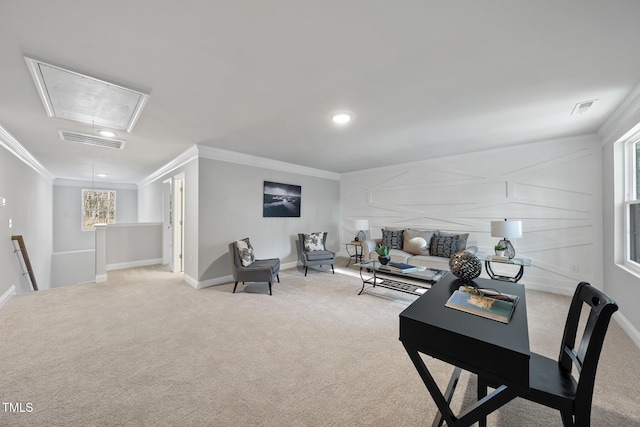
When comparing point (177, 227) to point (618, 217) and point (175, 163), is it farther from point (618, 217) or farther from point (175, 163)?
point (618, 217)

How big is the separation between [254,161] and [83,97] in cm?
271

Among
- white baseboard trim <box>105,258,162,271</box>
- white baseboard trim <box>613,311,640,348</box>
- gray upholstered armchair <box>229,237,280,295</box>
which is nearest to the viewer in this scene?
white baseboard trim <box>613,311,640,348</box>

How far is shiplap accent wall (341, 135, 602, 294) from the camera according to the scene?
3.66m

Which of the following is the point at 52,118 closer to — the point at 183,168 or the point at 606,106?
the point at 183,168

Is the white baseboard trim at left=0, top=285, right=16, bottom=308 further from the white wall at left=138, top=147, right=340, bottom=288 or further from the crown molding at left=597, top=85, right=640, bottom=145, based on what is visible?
the crown molding at left=597, top=85, right=640, bottom=145

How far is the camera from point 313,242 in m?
5.25

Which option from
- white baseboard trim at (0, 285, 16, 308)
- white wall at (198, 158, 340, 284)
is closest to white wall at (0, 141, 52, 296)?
white baseboard trim at (0, 285, 16, 308)

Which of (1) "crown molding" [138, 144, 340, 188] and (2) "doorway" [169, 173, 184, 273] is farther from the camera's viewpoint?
(2) "doorway" [169, 173, 184, 273]

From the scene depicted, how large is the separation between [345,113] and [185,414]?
291cm

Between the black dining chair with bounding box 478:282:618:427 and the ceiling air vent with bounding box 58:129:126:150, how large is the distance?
16.7 ft

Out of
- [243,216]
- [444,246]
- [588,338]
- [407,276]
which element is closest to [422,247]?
[444,246]

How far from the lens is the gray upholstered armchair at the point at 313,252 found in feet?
16.3

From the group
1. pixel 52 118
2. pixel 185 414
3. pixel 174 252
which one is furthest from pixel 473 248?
pixel 52 118

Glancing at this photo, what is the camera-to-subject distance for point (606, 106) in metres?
2.64
